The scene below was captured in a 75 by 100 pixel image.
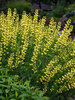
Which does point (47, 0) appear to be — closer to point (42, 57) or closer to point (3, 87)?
point (42, 57)

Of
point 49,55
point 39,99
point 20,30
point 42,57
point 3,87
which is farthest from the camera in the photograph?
point 20,30

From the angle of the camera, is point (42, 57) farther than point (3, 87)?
Yes

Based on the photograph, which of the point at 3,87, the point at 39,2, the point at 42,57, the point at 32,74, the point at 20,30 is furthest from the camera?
the point at 39,2

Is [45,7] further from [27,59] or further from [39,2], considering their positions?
[27,59]

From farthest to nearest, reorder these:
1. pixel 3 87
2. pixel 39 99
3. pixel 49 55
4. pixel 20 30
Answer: pixel 20 30 < pixel 49 55 < pixel 3 87 < pixel 39 99

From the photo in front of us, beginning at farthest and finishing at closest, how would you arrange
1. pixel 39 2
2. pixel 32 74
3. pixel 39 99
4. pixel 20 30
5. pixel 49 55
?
pixel 39 2, pixel 20 30, pixel 49 55, pixel 32 74, pixel 39 99

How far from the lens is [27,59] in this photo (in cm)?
391

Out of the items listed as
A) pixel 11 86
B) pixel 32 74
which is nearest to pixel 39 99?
pixel 11 86

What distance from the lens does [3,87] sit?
7.84 feet

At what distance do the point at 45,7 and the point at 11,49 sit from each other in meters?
16.5

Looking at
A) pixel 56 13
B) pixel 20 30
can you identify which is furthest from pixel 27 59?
pixel 56 13

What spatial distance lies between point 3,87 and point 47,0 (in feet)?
60.1

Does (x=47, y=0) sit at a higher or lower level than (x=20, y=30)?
higher

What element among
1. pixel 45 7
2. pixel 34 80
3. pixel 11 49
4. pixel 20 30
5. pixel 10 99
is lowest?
pixel 34 80
